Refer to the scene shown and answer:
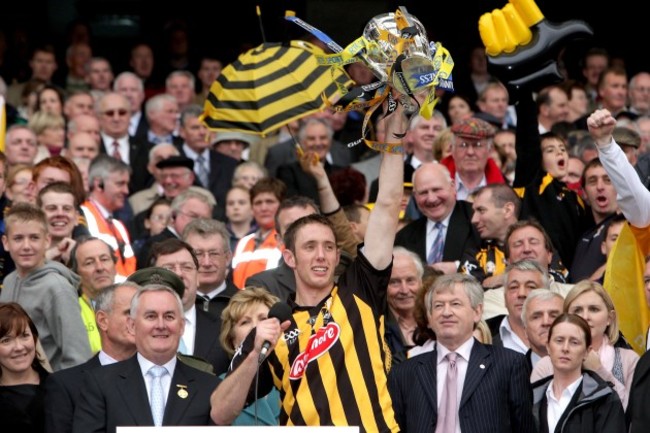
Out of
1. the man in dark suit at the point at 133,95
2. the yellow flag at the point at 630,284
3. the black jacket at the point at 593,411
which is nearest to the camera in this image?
the black jacket at the point at 593,411

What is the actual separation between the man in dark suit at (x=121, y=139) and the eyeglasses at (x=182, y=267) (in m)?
4.74

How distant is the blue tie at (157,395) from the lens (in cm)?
886

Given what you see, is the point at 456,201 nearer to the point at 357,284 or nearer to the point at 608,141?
the point at 608,141

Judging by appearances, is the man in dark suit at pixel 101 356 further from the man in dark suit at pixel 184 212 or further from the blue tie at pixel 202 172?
the blue tie at pixel 202 172

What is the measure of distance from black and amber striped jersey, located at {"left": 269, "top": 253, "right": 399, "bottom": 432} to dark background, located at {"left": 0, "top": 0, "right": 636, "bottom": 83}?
1108 cm

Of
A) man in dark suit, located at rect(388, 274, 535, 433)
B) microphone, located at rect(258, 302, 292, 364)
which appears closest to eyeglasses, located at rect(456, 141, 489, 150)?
man in dark suit, located at rect(388, 274, 535, 433)

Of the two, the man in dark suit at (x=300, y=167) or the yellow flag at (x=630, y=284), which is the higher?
the man in dark suit at (x=300, y=167)

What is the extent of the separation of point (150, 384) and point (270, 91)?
4.66 m

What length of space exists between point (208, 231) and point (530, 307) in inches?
103

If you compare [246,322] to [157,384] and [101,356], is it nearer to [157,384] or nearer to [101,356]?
[101,356]

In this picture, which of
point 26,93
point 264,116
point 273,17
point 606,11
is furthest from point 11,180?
point 606,11

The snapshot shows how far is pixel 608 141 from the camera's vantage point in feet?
32.6

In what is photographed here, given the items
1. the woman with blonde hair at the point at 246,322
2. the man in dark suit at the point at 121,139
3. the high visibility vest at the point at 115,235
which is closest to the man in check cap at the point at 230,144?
the man in dark suit at the point at 121,139

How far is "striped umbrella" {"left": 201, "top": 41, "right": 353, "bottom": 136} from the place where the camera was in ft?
42.9
